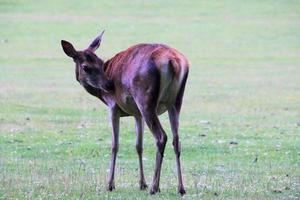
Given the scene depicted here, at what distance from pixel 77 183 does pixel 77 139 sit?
6.33m

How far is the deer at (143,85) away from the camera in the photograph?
35.1 feet

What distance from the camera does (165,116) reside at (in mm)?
22875

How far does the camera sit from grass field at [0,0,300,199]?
39.9 ft

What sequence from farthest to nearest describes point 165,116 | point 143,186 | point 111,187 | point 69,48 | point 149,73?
1. point 165,116
2. point 69,48
3. point 143,186
4. point 111,187
5. point 149,73

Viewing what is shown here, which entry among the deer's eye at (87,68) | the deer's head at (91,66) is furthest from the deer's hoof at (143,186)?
the deer's eye at (87,68)

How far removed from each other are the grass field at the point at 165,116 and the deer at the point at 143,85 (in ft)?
2.21

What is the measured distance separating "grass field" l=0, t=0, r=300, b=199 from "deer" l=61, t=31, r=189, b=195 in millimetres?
675

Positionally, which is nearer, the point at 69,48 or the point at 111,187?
the point at 111,187

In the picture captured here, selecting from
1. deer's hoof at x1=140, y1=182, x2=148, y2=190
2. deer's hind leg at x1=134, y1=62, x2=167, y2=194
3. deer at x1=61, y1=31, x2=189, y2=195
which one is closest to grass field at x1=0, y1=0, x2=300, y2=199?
deer's hoof at x1=140, y1=182, x2=148, y2=190

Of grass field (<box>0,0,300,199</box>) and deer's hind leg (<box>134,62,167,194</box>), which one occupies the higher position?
deer's hind leg (<box>134,62,167,194</box>)

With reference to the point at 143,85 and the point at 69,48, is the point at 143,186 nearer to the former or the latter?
the point at 143,85

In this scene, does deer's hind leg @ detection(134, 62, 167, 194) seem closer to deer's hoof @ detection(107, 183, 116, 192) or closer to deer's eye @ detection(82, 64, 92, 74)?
deer's hoof @ detection(107, 183, 116, 192)

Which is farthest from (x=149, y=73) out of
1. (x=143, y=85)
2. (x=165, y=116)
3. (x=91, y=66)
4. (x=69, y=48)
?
(x=165, y=116)

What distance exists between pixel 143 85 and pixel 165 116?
12.1 meters
